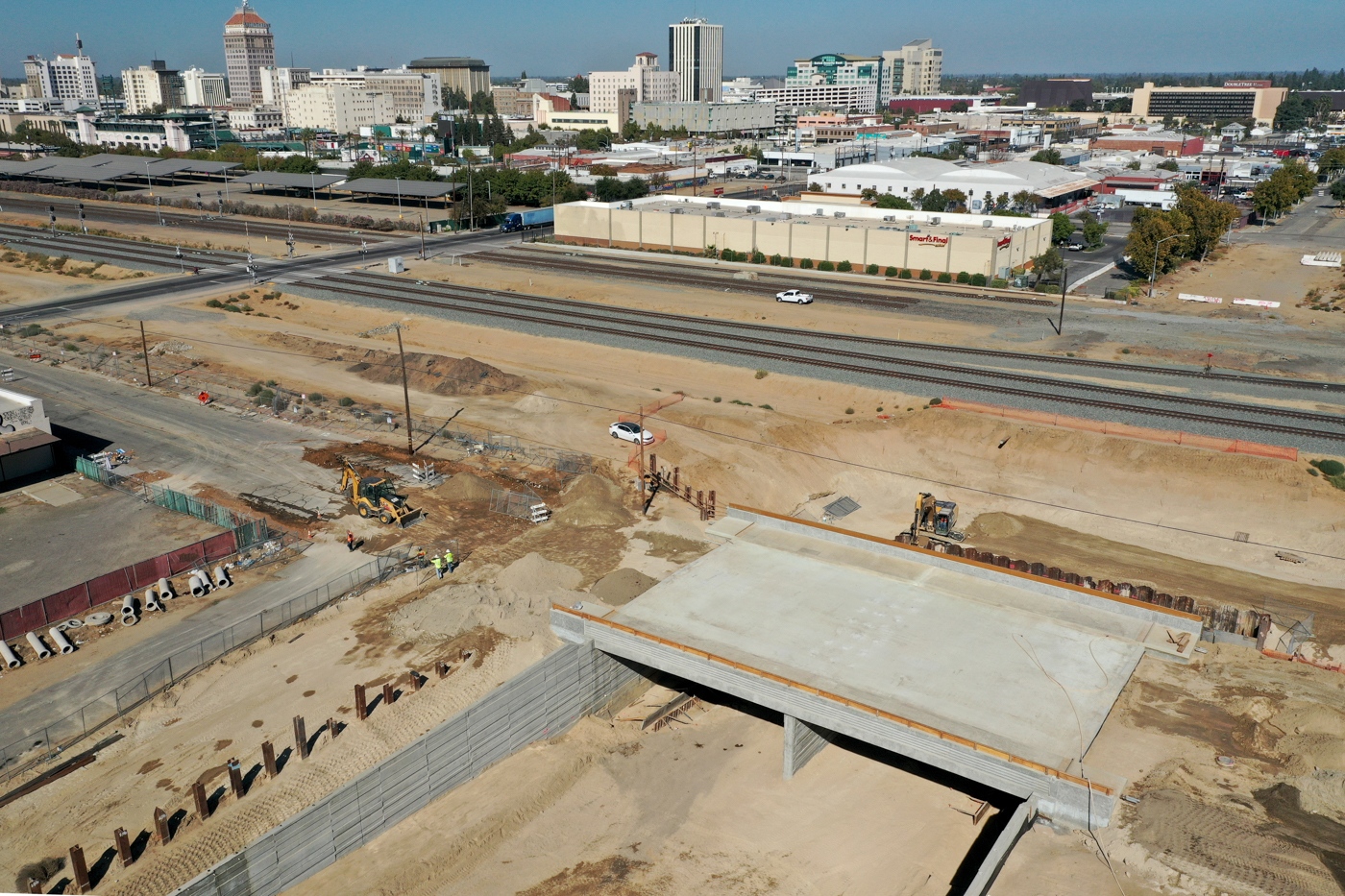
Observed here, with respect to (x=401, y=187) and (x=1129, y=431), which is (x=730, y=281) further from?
(x=401, y=187)

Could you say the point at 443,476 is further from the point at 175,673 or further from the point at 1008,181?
the point at 1008,181

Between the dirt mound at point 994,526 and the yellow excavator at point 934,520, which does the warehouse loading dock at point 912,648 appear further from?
the dirt mound at point 994,526

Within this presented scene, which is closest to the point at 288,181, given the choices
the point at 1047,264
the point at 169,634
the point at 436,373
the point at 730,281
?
the point at 730,281

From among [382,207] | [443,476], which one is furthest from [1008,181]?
[443,476]

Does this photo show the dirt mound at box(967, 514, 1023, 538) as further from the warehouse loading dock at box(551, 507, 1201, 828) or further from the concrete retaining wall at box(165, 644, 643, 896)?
the concrete retaining wall at box(165, 644, 643, 896)

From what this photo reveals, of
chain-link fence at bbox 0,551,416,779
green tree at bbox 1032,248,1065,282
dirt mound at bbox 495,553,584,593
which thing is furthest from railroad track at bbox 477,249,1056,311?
chain-link fence at bbox 0,551,416,779

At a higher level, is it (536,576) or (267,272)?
(267,272)

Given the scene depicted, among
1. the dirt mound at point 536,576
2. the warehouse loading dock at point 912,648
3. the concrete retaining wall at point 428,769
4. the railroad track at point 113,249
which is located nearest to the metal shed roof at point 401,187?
the railroad track at point 113,249
